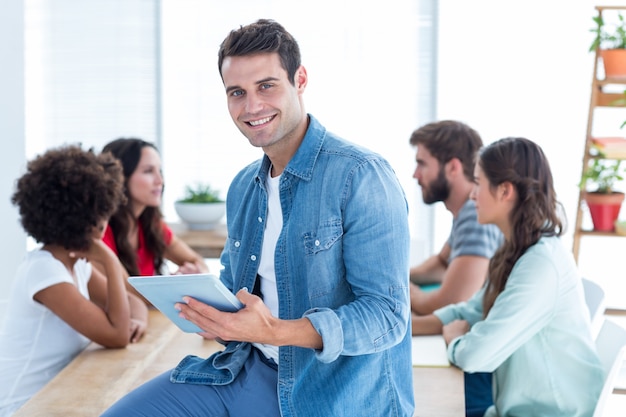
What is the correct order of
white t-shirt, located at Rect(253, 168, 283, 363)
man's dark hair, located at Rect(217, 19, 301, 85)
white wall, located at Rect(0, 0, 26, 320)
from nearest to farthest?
man's dark hair, located at Rect(217, 19, 301, 85) < white t-shirt, located at Rect(253, 168, 283, 363) < white wall, located at Rect(0, 0, 26, 320)

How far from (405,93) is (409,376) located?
3759mm

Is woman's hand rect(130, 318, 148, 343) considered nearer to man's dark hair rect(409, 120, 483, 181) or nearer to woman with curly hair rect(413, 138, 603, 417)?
woman with curly hair rect(413, 138, 603, 417)

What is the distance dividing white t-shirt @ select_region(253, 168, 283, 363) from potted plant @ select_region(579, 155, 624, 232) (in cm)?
273

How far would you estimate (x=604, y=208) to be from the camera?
425 cm

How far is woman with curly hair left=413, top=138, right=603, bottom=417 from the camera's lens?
224cm

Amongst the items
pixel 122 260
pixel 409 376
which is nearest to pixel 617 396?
pixel 122 260

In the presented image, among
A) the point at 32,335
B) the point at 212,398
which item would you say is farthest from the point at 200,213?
the point at 212,398

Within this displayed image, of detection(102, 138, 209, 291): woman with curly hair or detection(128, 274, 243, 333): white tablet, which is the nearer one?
detection(128, 274, 243, 333): white tablet

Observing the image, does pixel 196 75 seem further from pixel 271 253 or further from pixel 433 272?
pixel 271 253

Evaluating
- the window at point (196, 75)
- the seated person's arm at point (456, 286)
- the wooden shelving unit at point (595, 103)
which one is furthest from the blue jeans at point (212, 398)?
the window at point (196, 75)

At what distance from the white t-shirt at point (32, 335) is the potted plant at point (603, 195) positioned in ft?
8.89

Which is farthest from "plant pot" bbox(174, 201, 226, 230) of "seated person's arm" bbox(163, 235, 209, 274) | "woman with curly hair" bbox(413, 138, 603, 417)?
"woman with curly hair" bbox(413, 138, 603, 417)

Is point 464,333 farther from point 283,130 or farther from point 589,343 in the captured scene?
point 283,130

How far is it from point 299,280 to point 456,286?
143cm
